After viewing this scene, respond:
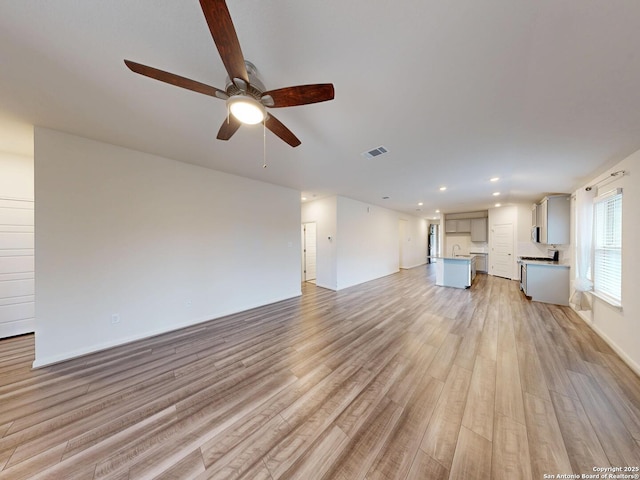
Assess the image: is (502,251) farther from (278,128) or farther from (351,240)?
(278,128)

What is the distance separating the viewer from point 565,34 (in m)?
1.19

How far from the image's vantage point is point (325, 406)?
1.80m

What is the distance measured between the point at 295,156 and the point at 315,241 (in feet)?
12.2

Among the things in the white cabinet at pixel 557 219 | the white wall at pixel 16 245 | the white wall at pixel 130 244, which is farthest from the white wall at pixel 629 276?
the white wall at pixel 16 245

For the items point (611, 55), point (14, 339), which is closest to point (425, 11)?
point (611, 55)

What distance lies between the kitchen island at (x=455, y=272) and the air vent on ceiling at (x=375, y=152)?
475 centimetres

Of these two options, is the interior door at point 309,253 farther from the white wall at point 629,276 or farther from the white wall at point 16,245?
the white wall at point 629,276

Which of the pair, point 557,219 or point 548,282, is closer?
point 548,282

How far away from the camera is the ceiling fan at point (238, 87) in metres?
1.04

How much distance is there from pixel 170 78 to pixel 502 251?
381 inches

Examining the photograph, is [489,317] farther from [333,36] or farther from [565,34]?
[333,36]

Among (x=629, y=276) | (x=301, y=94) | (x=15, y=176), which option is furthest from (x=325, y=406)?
(x=15, y=176)

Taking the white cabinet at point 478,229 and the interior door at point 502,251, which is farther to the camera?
the white cabinet at point 478,229

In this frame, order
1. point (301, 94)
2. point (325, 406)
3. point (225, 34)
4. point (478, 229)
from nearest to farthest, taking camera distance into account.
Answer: point (225, 34), point (301, 94), point (325, 406), point (478, 229)
